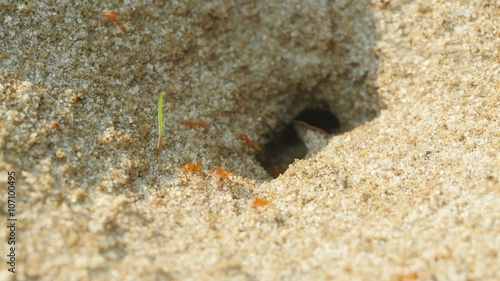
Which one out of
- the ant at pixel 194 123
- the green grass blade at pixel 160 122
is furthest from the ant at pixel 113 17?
the ant at pixel 194 123

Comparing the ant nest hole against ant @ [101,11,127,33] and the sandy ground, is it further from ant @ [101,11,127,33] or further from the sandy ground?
ant @ [101,11,127,33]

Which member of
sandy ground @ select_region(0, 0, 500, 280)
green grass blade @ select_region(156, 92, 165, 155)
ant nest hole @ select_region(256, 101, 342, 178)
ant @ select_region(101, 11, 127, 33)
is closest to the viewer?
sandy ground @ select_region(0, 0, 500, 280)

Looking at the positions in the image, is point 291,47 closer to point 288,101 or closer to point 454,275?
point 288,101

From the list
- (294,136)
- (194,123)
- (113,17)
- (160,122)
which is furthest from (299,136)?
(113,17)

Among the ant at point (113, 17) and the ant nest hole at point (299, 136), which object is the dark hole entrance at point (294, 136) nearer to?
the ant nest hole at point (299, 136)

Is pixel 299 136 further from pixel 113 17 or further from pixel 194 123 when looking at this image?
pixel 113 17

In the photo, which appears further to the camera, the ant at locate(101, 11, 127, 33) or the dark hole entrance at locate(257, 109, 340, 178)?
the dark hole entrance at locate(257, 109, 340, 178)

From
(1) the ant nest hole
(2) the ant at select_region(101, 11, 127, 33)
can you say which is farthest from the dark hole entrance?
(2) the ant at select_region(101, 11, 127, 33)

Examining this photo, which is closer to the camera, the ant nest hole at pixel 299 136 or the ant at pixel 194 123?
the ant at pixel 194 123
